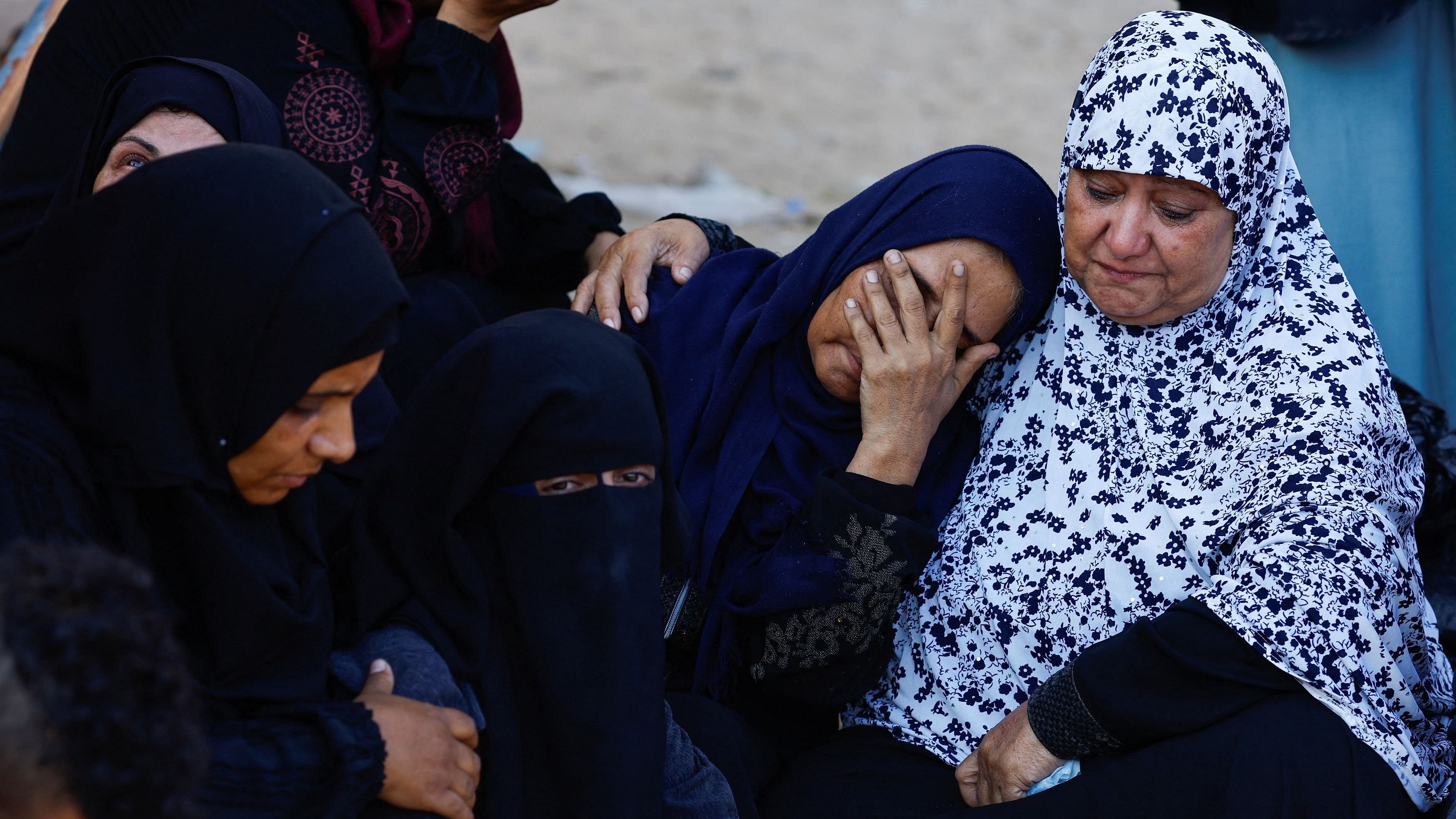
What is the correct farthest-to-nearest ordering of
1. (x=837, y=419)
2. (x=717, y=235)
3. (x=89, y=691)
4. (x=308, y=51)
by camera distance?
(x=717, y=235) → (x=308, y=51) → (x=837, y=419) → (x=89, y=691)

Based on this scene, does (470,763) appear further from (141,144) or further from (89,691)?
(141,144)

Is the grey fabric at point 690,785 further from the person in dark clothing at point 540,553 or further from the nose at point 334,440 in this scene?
the nose at point 334,440

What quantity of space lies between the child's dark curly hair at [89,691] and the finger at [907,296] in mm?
1445

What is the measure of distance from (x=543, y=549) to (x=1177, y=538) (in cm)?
105

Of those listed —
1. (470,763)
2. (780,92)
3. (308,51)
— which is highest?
(308,51)

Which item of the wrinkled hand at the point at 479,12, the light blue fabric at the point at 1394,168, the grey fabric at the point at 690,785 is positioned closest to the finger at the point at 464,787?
the grey fabric at the point at 690,785

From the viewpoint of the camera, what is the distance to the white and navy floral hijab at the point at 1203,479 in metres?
2.08

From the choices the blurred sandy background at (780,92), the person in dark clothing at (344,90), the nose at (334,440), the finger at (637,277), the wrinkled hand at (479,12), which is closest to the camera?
the nose at (334,440)

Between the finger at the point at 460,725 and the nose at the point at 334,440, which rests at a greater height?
the nose at the point at 334,440

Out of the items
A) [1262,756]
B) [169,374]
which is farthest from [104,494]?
[1262,756]

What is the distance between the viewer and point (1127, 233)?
2230mm

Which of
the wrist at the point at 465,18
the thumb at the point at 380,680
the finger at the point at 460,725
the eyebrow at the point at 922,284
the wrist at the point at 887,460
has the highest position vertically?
the wrist at the point at 465,18

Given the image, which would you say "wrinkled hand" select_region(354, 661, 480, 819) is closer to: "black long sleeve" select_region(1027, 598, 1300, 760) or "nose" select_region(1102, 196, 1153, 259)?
"black long sleeve" select_region(1027, 598, 1300, 760)

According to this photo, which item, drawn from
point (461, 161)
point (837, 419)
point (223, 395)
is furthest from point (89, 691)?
point (461, 161)
